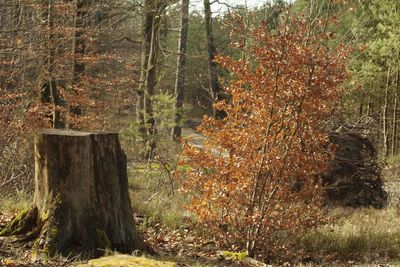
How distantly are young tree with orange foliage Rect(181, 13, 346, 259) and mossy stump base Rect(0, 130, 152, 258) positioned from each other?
89.8 inches

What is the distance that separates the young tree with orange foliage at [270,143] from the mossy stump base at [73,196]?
7.48 feet

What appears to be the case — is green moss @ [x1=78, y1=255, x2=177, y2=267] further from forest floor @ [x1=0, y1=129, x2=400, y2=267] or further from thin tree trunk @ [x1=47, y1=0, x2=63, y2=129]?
thin tree trunk @ [x1=47, y1=0, x2=63, y2=129]

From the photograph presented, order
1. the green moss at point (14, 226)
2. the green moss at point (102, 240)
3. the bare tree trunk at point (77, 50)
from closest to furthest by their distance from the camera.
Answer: the green moss at point (102, 240) < the green moss at point (14, 226) < the bare tree trunk at point (77, 50)

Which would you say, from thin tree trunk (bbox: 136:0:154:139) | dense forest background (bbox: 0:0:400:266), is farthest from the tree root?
thin tree trunk (bbox: 136:0:154:139)

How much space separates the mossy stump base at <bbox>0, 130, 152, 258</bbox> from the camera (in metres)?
5.80

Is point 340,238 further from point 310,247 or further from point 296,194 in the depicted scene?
point 296,194

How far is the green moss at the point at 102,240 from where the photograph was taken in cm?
594

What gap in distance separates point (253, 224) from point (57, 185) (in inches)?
122

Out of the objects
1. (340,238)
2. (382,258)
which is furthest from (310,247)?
(382,258)

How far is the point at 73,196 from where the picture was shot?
5816 millimetres

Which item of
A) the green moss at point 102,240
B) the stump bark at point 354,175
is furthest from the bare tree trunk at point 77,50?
the green moss at point 102,240

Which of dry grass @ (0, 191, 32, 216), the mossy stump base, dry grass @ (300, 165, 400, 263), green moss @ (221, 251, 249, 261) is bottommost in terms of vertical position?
dry grass @ (300, 165, 400, 263)

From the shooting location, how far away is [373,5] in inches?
1008

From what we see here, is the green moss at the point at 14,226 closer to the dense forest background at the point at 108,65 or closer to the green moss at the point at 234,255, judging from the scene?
the green moss at the point at 234,255
